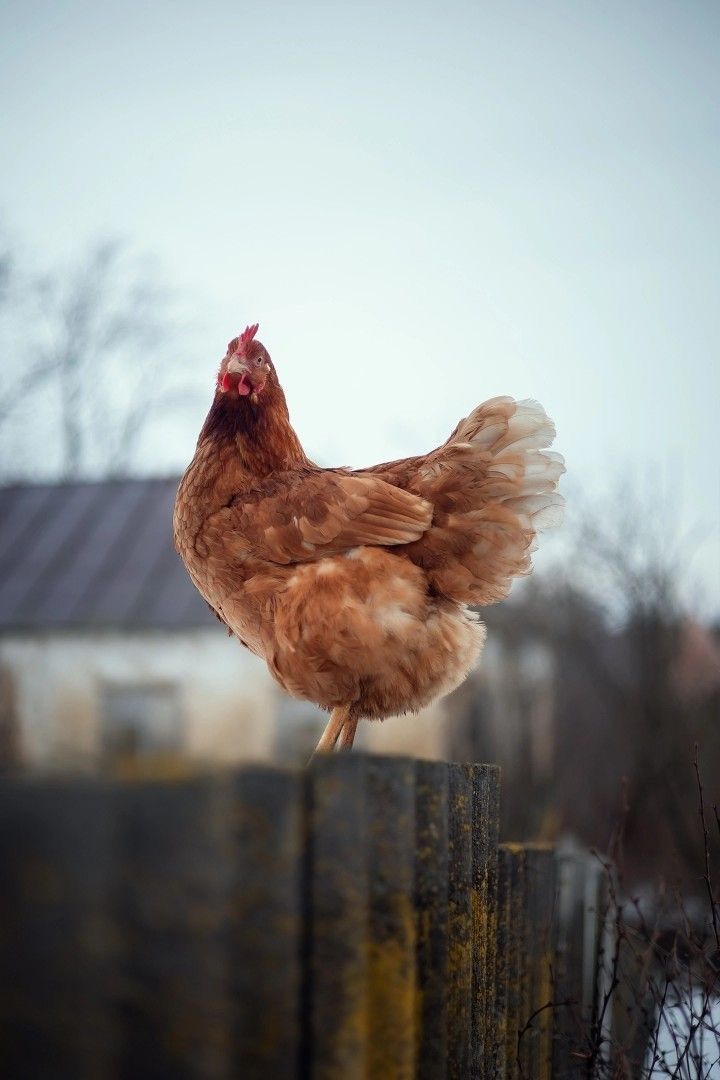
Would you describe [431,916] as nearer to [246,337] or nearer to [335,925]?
[335,925]

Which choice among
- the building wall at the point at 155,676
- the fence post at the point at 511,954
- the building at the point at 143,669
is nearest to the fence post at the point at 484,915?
the fence post at the point at 511,954

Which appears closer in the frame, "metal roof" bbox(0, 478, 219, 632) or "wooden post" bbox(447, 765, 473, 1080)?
"wooden post" bbox(447, 765, 473, 1080)

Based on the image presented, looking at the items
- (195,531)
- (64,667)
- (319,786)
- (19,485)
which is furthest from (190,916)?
(19,485)

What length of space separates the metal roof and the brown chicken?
26.8 feet

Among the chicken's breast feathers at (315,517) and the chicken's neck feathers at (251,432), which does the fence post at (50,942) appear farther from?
the chicken's neck feathers at (251,432)

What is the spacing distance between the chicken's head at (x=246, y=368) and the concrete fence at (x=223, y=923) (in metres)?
2.01

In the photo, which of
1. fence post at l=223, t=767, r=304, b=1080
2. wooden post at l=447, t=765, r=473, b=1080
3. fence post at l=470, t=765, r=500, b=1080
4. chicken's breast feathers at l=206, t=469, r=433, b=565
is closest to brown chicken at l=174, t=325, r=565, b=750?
chicken's breast feathers at l=206, t=469, r=433, b=565

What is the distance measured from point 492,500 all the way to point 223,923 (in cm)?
237

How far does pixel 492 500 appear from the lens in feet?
10.7

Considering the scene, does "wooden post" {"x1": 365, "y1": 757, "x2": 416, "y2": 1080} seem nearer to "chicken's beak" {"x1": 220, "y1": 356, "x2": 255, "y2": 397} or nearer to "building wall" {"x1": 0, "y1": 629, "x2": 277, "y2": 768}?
"chicken's beak" {"x1": 220, "y1": 356, "x2": 255, "y2": 397}

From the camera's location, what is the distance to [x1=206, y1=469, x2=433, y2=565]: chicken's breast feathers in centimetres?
301

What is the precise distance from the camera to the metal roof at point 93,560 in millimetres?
11258

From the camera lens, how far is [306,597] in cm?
291

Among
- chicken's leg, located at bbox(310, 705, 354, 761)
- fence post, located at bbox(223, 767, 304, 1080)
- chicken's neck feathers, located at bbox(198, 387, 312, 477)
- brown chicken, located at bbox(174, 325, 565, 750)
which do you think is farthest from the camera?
chicken's neck feathers, located at bbox(198, 387, 312, 477)
